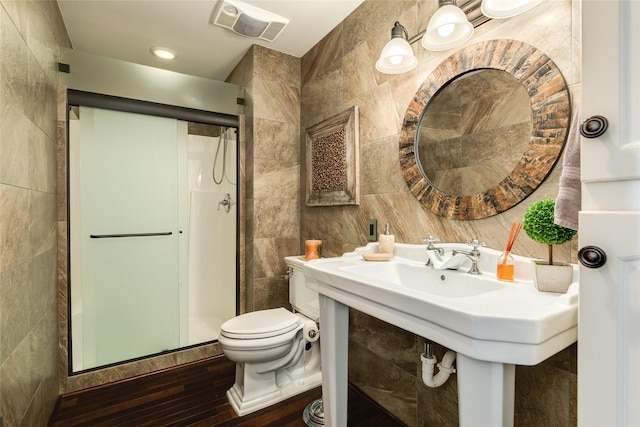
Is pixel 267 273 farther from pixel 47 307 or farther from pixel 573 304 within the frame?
pixel 573 304

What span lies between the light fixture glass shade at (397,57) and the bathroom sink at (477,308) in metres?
0.85

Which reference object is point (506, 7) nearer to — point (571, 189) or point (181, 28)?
point (571, 189)

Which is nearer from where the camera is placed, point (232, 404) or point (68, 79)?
point (232, 404)

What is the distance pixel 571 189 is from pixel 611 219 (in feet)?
0.80

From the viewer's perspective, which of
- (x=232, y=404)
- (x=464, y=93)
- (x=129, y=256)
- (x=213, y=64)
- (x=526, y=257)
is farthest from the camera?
(x=213, y=64)

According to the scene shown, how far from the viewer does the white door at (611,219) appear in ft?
1.79

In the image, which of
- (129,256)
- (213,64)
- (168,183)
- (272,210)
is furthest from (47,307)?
(213,64)

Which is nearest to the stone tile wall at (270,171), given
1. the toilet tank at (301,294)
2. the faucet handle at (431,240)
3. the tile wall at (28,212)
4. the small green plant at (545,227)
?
the toilet tank at (301,294)

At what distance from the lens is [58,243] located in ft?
5.77

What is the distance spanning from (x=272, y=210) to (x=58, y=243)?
1315mm

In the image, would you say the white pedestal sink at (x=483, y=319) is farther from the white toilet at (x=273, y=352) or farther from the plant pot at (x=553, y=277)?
the white toilet at (x=273, y=352)

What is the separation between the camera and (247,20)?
1.88 meters

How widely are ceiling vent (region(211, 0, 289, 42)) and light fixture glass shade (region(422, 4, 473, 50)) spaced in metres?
1.13

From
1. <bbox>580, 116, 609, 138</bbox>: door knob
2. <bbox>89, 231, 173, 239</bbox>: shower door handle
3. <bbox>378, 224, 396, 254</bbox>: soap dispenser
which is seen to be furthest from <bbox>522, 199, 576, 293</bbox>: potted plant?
<bbox>89, 231, 173, 239</bbox>: shower door handle
